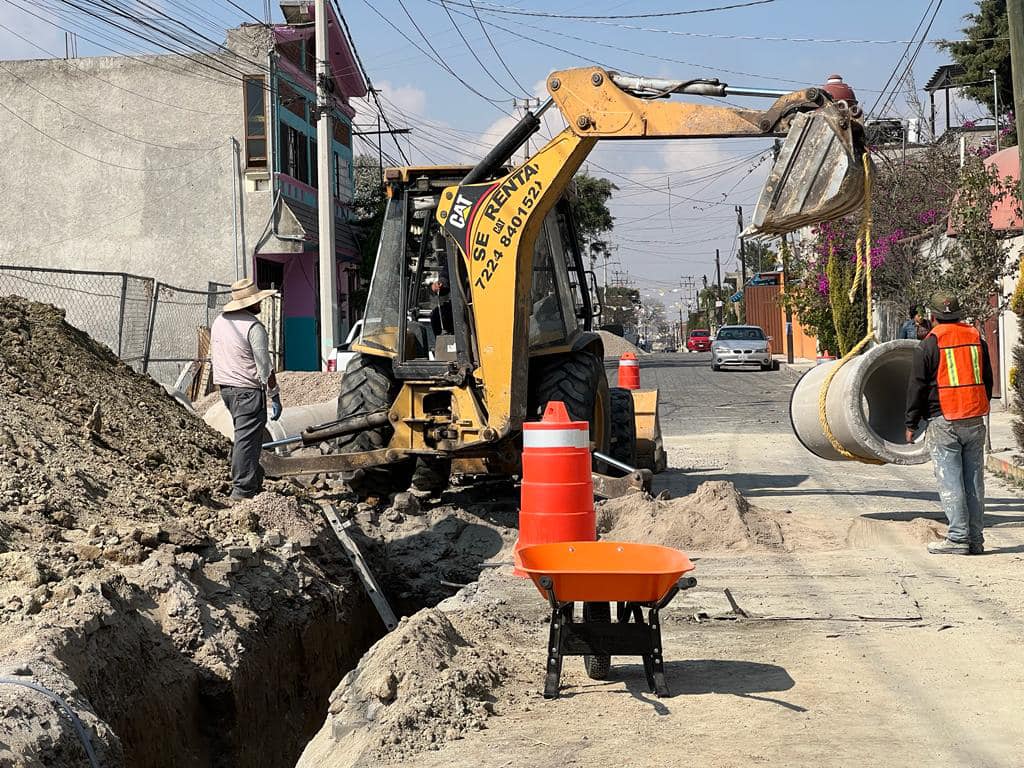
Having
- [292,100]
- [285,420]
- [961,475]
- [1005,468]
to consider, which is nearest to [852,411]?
[961,475]

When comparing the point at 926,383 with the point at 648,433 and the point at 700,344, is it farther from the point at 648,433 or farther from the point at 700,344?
the point at 700,344

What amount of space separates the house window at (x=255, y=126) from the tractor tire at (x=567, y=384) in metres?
20.4

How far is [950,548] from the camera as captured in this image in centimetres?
885

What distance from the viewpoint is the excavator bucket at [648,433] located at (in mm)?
13094

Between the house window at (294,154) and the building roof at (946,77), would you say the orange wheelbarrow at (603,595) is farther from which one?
the building roof at (946,77)

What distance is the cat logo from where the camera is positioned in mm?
9906

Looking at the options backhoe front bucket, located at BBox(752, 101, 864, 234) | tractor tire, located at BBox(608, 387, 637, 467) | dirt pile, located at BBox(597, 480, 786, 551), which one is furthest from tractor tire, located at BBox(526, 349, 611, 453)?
backhoe front bucket, located at BBox(752, 101, 864, 234)

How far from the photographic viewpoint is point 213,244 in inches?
1155

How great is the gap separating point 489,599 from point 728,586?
5.19 feet

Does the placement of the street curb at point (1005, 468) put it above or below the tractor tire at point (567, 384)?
below

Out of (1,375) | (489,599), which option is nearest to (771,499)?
(489,599)

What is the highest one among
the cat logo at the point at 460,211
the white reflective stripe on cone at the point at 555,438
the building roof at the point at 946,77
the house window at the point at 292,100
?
the building roof at the point at 946,77

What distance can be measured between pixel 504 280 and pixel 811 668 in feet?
15.3

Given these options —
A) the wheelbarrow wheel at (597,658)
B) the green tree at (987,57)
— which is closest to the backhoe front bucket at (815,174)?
the wheelbarrow wheel at (597,658)
